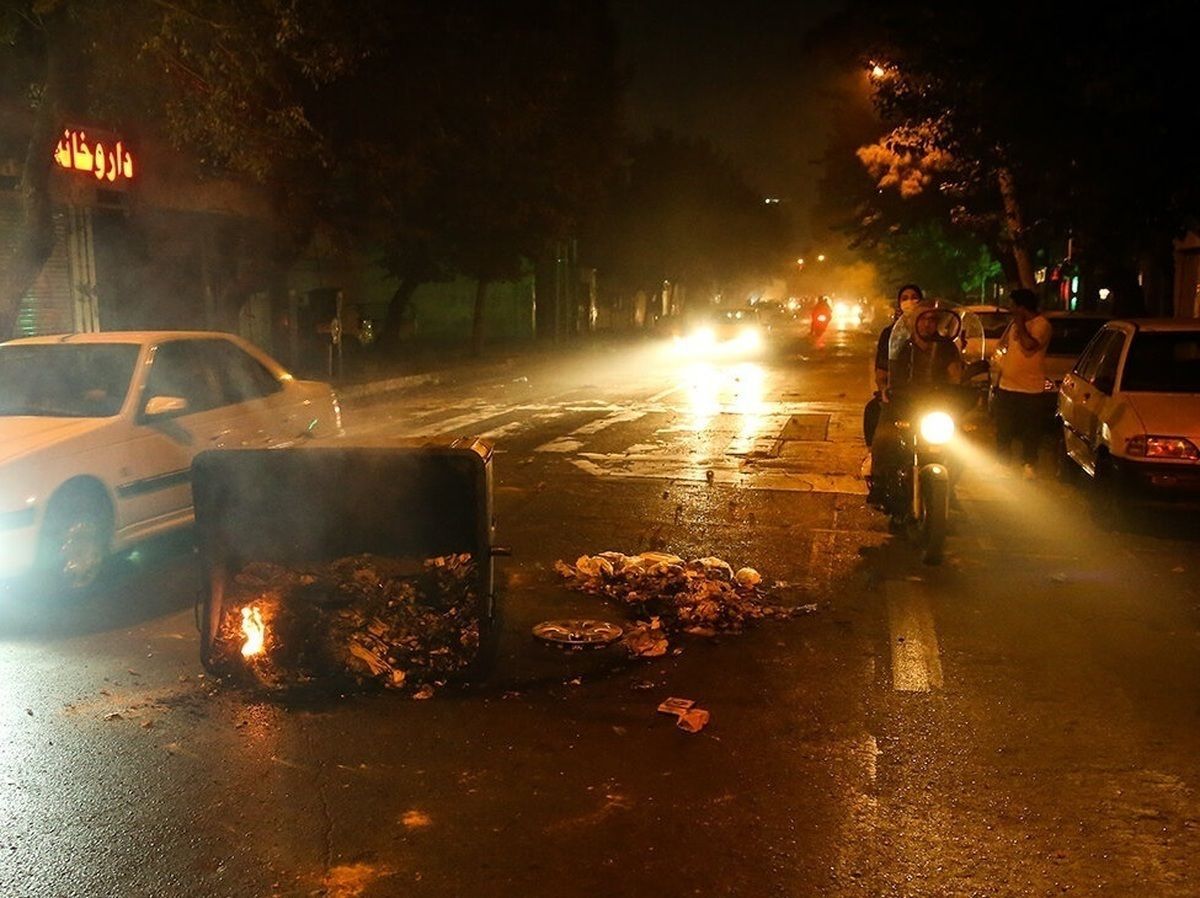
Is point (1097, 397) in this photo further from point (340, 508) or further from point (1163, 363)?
point (340, 508)

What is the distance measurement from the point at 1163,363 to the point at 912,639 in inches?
190

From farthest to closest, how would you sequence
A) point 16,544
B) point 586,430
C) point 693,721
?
point 586,430
point 16,544
point 693,721

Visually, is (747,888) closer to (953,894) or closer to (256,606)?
(953,894)

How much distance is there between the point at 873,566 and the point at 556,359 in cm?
2684

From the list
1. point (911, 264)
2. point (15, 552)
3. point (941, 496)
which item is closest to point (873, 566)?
point (941, 496)

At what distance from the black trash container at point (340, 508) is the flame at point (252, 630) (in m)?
0.13

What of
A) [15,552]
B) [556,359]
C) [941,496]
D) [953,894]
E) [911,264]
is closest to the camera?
[953,894]

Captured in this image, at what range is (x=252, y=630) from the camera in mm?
6082

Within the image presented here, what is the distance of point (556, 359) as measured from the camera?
114ft

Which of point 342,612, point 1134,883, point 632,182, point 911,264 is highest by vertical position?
point 632,182

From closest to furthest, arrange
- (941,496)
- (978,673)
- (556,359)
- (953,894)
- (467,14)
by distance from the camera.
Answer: (953,894), (978,673), (941,496), (467,14), (556,359)

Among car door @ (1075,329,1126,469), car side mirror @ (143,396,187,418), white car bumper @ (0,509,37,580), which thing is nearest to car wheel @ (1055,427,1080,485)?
car door @ (1075,329,1126,469)

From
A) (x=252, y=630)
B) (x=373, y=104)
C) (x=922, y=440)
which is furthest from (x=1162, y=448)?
(x=373, y=104)

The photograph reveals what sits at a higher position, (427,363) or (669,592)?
(427,363)
